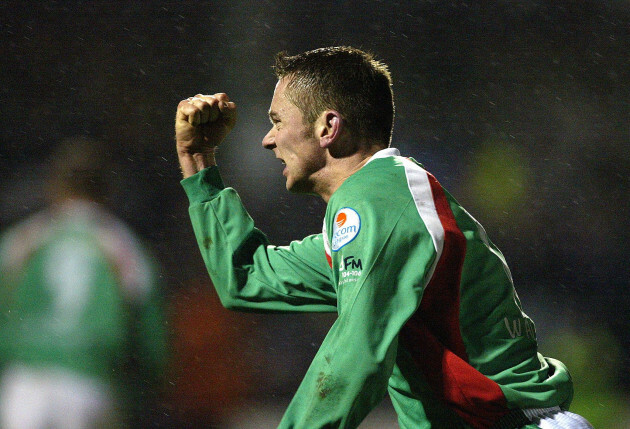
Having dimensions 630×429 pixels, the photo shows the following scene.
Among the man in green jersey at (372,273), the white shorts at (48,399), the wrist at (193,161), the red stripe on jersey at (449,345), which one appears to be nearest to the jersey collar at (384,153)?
the man in green jersey at (372,273)

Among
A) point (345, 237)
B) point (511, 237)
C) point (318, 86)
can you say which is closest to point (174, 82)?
point (511, 237)

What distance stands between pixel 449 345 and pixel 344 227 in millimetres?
405

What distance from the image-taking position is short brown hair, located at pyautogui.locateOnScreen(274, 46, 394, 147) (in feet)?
7.98

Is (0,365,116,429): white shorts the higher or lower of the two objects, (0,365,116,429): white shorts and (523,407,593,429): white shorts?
the lower

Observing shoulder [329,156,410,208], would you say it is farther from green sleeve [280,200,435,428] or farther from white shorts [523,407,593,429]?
white shorts [523,407,593,429]

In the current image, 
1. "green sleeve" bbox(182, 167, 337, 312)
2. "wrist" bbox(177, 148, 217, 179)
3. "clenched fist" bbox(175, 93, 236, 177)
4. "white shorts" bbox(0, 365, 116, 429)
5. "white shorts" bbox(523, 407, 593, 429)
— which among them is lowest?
"white shorts" bbox(0, 365, 116, 429)

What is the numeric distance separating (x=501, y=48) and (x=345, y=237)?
16.8 feet

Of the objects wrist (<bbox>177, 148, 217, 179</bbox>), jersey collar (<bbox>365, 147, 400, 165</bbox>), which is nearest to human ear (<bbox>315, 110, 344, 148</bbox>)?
jersey collar (<bbox>365, 147, 400, 165</bbox>)

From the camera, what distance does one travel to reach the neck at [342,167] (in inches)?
94.9

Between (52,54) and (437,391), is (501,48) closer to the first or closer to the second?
(52,54)

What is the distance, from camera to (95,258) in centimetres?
441

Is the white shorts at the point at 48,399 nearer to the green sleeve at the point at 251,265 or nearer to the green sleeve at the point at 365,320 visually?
the green sleeve at the point at 251,265

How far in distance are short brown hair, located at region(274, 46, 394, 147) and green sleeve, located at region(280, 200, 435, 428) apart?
0.52 m

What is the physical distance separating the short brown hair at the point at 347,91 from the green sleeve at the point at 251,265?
0.46 metres
